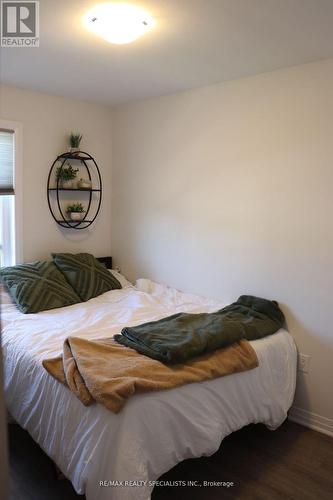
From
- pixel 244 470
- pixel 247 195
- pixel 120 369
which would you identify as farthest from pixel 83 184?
pixel 244 470

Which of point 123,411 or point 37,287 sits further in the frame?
point 37,287

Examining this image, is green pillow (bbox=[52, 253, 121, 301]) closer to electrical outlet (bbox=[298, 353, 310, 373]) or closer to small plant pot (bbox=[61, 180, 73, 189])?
small plant pot (bbox=[61, 180, 73, 189])

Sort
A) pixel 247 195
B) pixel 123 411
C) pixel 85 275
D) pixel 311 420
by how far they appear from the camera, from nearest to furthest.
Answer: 1. pixel 123 411
2. pixel 311 420
3. pixel 247 195
4. pixel 85 275

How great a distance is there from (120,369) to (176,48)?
184 cm

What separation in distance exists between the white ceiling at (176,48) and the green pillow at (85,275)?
143 cm

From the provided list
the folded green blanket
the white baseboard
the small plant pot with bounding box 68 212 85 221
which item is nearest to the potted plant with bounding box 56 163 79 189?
the small plant pot with bounding box 68 212 85 221

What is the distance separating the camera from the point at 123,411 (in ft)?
5.57

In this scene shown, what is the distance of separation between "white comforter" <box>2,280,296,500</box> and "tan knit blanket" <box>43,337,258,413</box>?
52 millimetres

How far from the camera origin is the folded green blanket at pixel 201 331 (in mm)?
2045

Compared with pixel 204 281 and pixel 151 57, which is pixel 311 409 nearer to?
pixel 204 281

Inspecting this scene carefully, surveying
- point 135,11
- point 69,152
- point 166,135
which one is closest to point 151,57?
point 135,11

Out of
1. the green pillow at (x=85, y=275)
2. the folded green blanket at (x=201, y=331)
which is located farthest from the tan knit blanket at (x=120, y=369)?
the green pillow at (x=85, y=275)

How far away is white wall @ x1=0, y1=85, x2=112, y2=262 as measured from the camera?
11.0 ft

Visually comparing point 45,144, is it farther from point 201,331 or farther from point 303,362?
point 303,362
